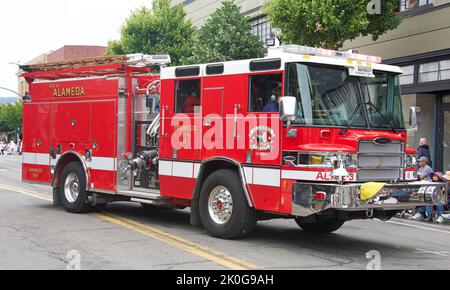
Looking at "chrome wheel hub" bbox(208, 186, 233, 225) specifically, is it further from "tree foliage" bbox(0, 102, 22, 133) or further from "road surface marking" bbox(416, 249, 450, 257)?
"tree foliage" bbox(0, 102, 22, 133)

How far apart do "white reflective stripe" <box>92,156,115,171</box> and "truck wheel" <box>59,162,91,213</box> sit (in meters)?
0.45

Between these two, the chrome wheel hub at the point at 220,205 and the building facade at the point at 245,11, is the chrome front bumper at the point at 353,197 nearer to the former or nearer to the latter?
the chrome wheel hub at the point at 220,205

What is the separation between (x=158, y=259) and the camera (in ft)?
24.0

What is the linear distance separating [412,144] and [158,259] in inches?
560

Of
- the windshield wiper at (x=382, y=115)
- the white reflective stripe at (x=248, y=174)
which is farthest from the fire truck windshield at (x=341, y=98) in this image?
the white reflective stripe at (x=248, y=174)

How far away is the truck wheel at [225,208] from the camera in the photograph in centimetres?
845

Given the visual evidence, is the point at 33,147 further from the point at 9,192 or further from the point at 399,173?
the point at 399,173

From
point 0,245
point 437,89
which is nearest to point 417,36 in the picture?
point 437,89

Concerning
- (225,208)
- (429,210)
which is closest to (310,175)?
(225,208)

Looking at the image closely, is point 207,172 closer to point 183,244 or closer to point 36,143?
point 183,244

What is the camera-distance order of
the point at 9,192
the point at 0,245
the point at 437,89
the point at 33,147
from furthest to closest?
1. the point at 437,89
2. the point at 9,192
3. the point at 33,147
4. the point at 0,245

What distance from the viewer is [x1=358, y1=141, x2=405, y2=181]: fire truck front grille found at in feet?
25.7

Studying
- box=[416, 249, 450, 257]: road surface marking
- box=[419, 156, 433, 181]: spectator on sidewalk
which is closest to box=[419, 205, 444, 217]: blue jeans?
box=[419, 156, 433, 181]: spectator on sidewalk

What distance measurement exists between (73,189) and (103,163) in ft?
4.11
